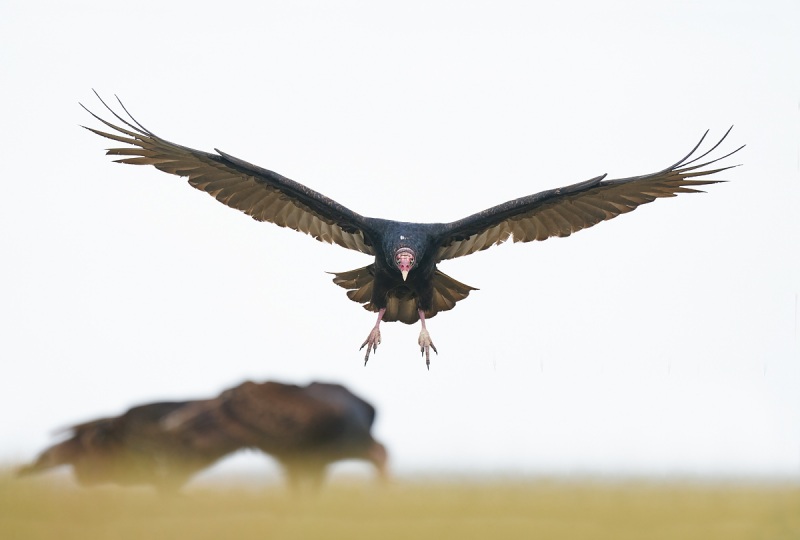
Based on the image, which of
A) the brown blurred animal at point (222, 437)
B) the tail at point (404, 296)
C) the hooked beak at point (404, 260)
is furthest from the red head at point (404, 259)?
the brown blurred animal at point (222, 437)

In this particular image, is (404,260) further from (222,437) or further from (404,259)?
(222,437)

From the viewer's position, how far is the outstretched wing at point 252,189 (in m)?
9.09

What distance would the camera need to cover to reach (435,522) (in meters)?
3.62

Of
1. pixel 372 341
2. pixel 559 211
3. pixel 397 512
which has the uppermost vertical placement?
pixel 559 211

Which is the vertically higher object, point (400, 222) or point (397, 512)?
point (400, 222)

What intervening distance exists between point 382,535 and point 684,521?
4.08 feet

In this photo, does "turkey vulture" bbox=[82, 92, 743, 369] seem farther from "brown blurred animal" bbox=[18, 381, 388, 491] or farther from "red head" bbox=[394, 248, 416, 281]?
"brown blurred animal" bbox=[18, 381, 388, 491]

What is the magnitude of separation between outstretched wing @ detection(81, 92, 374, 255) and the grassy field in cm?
528

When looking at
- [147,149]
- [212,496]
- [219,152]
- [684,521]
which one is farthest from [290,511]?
[147,149]

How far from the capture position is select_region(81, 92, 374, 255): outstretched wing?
29.8 feet

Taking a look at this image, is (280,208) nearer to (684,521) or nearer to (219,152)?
(219,152)

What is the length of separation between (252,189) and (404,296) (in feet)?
5.88

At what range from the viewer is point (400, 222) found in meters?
9.25

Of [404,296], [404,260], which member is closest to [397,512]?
[404,260]
